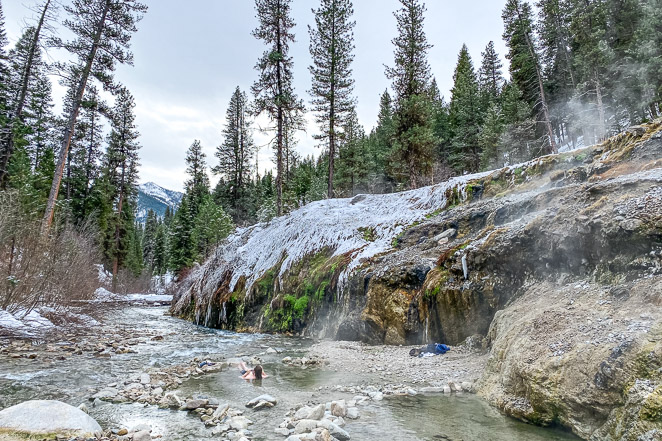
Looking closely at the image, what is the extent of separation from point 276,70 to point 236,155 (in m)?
21.8

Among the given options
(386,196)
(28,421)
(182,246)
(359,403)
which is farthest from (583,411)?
(182,246)

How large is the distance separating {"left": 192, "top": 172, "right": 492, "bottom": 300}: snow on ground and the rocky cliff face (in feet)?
0.22

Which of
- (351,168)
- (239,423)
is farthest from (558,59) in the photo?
(239,423)

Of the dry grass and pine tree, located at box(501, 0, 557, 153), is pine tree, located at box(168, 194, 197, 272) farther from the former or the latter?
pine tree, located at box(501, 0, 557, 153)

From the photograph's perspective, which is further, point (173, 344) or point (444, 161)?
point (444, 161)

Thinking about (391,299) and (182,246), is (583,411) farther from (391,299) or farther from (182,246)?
(182,246)

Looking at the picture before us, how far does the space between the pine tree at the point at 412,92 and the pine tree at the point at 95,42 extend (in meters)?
14.0

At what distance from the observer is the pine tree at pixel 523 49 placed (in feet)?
70.7

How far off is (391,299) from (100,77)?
14.1 meters

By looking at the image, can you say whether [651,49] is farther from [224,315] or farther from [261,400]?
[224,315]

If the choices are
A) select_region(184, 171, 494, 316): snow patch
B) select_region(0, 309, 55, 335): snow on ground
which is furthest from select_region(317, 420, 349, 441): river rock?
select_region(0, 309, 55, 335): snow on ground

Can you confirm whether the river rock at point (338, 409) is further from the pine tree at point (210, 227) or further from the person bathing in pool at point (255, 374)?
the pine tree at point (210, 227)

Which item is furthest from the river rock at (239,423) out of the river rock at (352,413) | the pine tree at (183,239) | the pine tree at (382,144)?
A: the pine tree at (183,239)

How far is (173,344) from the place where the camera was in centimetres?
961
